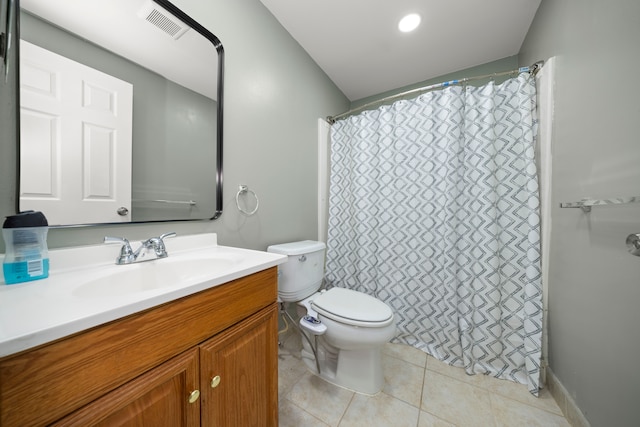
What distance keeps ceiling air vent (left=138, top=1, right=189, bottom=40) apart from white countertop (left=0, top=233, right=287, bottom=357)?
90 centimetres

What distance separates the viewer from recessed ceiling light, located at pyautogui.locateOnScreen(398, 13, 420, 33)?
55.4 inches

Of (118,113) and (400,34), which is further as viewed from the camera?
(400,34)

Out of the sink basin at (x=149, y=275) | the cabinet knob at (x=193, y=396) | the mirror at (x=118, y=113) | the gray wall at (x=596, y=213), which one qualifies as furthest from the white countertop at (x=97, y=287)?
the gray wall at (x=596, y=213)

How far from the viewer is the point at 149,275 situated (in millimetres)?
775

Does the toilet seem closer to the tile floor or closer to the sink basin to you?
the tile floor

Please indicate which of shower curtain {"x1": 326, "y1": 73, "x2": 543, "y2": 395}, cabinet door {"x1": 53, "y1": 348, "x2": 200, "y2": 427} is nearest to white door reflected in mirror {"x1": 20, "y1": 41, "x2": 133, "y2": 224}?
cabinet door {"x1": 53, "y1": 348, "x2": 200, "y2": 427}

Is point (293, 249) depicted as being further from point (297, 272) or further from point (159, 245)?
point (159, 245)

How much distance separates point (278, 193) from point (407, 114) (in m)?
1.08

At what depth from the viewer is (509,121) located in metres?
1.29

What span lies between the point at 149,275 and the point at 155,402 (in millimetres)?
409

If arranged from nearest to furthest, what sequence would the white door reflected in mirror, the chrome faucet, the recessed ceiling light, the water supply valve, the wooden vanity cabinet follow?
the wooden vanity cabinet, the white door reflected in mirror, the chrome faucet, the water supply valve, the recessed ceiling light

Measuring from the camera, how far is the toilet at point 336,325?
1106 mm

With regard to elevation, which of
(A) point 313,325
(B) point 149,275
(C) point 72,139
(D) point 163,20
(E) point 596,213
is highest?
(D) point 163,20

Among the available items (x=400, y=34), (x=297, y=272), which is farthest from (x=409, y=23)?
(x=297, y=272)
